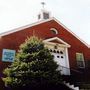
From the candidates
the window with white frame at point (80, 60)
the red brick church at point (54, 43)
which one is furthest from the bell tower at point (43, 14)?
the window with white frame at point (80, 60)

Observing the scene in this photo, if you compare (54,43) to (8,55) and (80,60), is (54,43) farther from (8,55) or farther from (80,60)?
(8,55)

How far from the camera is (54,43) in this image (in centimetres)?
2222

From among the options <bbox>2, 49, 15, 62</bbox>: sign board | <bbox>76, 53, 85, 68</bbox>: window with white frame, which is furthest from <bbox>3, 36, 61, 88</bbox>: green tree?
<bbox>76, 53, 85, 68</bbox>: window with white frame

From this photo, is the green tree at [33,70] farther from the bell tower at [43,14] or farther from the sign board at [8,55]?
the bell tower at [43,14]

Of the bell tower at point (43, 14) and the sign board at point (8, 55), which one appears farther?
the bell tower at point (43, 14)

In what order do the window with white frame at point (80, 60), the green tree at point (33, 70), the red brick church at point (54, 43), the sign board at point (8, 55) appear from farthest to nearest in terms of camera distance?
1. the window with white frame at point (80, 60)
2. the red brick church at point (54, 43)
3. the sign board at point (8, 55)
4. the green tree at point (33, 70)

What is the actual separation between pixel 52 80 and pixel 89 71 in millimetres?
6867

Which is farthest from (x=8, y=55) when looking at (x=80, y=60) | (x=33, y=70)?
(x=80, y=60)

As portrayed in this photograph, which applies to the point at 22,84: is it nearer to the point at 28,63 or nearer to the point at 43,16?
the point at 28,63

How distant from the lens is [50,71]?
16594mm

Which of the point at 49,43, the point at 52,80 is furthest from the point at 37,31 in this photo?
the point at 52,80

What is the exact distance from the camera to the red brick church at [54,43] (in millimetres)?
19797

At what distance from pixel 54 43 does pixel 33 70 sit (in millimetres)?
6435

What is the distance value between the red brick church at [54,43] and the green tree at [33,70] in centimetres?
247
